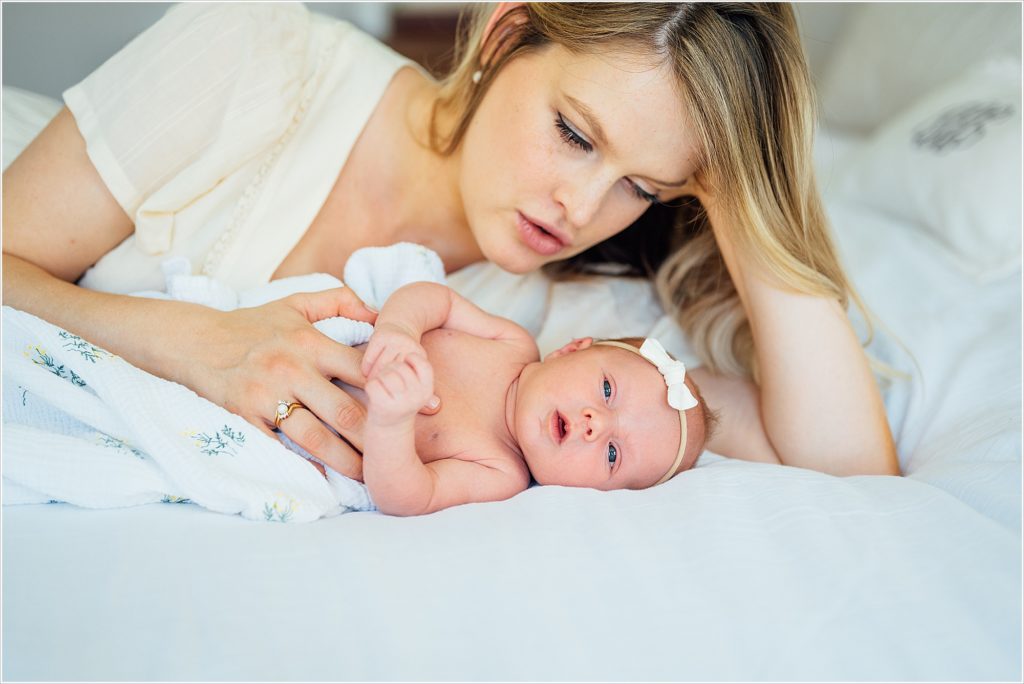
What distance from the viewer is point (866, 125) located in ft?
9.65

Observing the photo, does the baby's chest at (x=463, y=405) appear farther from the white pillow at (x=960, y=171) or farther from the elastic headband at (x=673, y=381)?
the white pillow at (x=960, y=171)

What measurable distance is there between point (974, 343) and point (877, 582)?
0.86 m

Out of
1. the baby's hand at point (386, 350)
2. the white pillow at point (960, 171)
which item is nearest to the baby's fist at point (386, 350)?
the baby's hand at point (386, 350)

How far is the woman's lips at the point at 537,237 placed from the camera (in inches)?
58.6

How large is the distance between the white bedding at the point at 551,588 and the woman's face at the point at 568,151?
526 millimetres

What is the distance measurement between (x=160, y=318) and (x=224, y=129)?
0.38 metres

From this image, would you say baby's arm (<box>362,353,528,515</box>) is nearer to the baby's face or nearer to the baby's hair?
the baby's face

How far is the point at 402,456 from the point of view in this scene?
1.06 meters

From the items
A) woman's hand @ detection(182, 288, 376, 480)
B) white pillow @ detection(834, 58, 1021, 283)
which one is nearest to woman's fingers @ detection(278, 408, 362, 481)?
woman's hand @ detection(182, 288, 376, 480)

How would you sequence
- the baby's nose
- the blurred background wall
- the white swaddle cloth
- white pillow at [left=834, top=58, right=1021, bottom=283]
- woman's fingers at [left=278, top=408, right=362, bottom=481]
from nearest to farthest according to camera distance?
the white swaddle cloth, woman's fingers at [left=278, top=408, right=362, bottom=481], the baby's nose, white pillow at [left=834, top=58, right=1021, bottom=283], the blurred background wall

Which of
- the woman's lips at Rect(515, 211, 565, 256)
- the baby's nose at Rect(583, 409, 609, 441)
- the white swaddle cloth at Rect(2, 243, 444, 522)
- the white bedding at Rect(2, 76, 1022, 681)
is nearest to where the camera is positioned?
the white bedding at Rect(2, 76, 1022, 681)

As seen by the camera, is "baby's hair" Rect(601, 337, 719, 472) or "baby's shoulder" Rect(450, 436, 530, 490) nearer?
"baby's shoulder" Rect(450, 436, 530, 490)

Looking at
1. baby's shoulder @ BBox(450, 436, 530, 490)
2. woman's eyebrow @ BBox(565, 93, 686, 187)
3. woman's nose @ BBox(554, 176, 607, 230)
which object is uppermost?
woman's eyebrow @ BBox(565, 93, 686, 187)

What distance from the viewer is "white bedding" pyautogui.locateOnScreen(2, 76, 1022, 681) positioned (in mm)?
814
